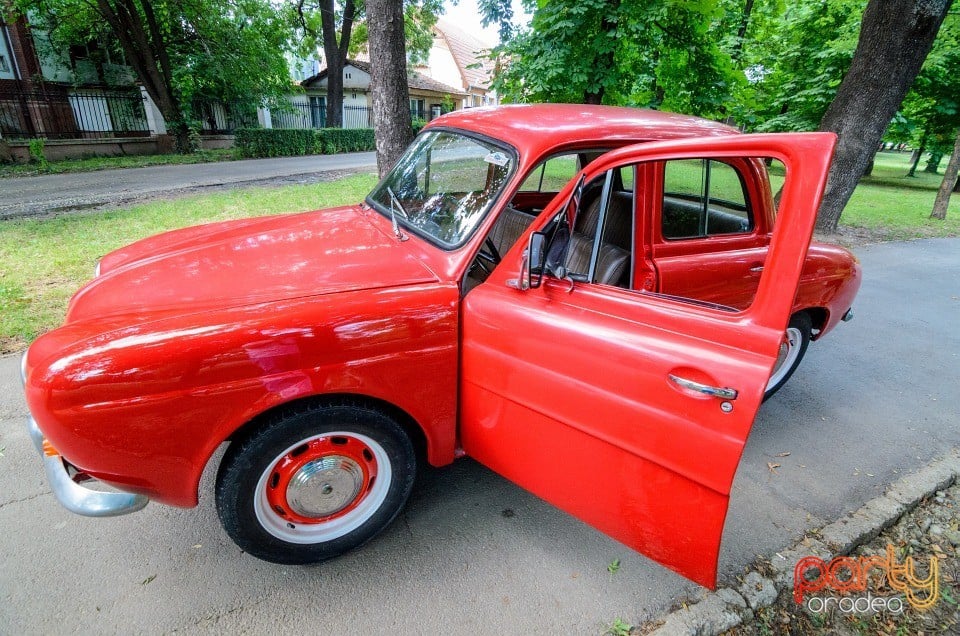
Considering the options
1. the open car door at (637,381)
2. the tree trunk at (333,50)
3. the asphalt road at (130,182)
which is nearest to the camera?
the open car door at (637,381)

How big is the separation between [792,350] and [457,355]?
2928 millimetres

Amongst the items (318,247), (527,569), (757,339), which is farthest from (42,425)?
(757,339)

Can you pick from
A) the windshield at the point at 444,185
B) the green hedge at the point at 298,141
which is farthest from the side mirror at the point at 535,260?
the green hedge at the point at 298,141

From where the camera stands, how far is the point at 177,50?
1955cm

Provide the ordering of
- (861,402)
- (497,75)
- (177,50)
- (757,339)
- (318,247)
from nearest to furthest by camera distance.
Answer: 1. (757,339)
2. (318,247)
3. (861,402)
4. (497,75)
5. (177,50)

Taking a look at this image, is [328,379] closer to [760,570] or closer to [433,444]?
[433,444]

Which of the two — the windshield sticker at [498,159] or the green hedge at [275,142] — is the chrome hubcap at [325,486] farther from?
the green hedge at [275,142]

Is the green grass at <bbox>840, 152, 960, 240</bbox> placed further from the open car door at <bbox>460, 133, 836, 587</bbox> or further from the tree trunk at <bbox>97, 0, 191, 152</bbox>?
the tree trunk at <bbox>97, 0, 191, 152</bbox>

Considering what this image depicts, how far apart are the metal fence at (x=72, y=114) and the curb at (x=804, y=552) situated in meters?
21.1

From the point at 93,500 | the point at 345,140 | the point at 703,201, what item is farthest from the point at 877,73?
the point at 345,140

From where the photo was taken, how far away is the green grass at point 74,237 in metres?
4.52

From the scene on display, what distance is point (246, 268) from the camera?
7.48 ft

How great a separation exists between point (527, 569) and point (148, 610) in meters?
1.60

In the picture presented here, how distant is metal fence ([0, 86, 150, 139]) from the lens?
15930 mm
